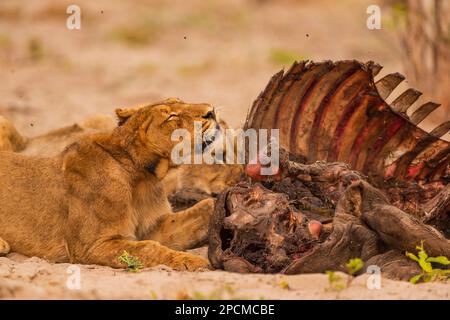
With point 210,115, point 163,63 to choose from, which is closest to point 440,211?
point 210,115

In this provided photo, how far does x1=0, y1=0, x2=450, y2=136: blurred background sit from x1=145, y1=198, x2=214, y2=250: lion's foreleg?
10.3 feet

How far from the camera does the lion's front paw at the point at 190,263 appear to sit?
187 inches

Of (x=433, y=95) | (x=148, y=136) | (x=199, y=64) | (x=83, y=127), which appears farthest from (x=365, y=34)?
(x=148, y=136)

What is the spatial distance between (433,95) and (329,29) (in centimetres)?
708

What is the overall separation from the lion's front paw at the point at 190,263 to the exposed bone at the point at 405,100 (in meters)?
1.43

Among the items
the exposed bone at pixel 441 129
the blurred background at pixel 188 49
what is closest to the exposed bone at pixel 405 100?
the exposed bone at pixel 441 129

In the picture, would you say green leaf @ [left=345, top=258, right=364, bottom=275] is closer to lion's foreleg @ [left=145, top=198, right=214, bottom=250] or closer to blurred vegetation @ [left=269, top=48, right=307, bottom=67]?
lion's foreleg @ [left=145, top=198, right=214, bottom=250]

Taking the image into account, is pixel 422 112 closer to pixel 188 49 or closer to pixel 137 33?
pixel 188 49

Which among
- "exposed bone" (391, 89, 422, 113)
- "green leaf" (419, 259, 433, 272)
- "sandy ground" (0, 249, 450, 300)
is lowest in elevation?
"sandy ground" (0, 249, 450, 300)

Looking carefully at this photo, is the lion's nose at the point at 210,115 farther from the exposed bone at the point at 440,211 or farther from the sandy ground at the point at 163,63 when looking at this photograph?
the exposed bone at the point at 440,211

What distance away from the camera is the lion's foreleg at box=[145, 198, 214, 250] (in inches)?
211

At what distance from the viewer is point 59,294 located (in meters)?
3.94

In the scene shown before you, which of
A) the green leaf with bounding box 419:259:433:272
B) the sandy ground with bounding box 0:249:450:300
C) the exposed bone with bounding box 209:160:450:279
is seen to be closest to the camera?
the sandy ground with bounding box 0:249:450:300

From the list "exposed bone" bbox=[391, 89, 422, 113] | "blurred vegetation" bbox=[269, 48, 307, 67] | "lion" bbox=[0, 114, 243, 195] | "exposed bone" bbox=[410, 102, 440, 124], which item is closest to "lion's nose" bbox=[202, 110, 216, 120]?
"lion" bbox=[0, 114, 243, 195]
